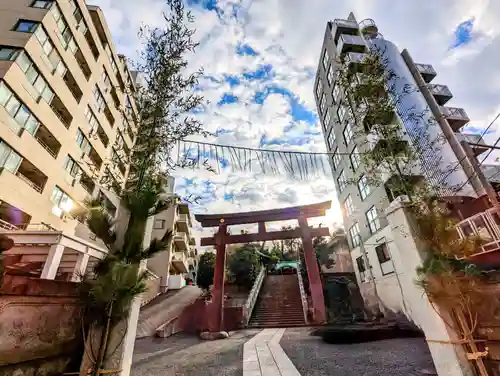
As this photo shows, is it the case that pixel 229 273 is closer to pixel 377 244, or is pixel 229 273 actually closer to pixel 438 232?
pixel 377 244

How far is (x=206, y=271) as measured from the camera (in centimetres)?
2936

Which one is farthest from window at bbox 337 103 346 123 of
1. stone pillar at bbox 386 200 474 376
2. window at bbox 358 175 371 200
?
stone pillar at bbox 386 200 474 376

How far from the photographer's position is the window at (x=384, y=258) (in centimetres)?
1339

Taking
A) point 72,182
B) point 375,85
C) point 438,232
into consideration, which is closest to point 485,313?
point 438,232

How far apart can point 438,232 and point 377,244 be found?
1171 centimetres

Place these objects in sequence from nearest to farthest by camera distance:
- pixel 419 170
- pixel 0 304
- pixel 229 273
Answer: pixel 0 304 → pixel 419 170 → pixel 229 273

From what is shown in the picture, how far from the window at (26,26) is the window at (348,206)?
72.9ft

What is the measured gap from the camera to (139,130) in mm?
4320

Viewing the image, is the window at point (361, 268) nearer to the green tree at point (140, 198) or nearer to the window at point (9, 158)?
the green tree at point (140, 198)

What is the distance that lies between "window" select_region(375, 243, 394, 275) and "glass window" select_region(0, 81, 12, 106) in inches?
804

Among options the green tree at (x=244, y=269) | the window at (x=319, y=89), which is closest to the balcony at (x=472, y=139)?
the window at (x=319, y=89)

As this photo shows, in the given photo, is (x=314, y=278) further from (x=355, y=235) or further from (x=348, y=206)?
(x=348, y=206)

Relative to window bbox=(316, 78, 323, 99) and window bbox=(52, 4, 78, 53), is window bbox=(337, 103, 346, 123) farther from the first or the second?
window bbox=(52, 4, 78, 53)

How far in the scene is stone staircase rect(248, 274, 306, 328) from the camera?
13109 mm
